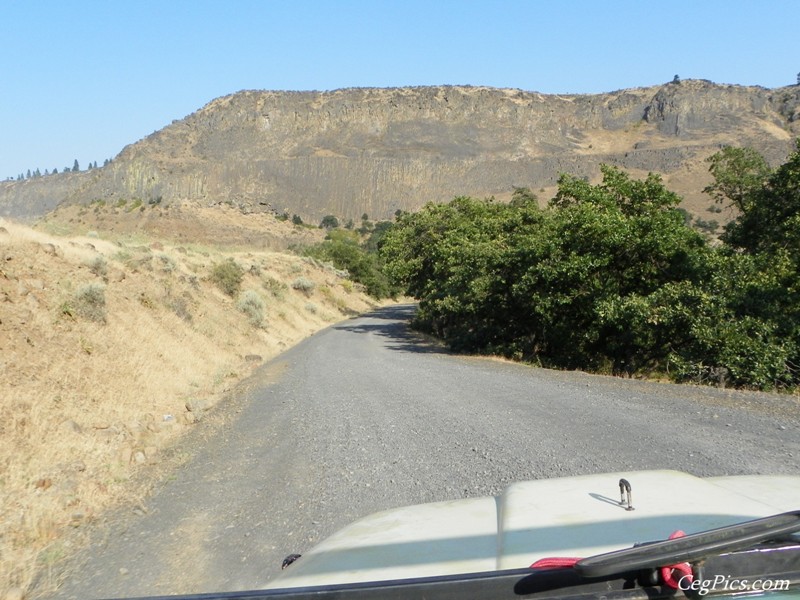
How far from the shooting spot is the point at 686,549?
5.91 feet

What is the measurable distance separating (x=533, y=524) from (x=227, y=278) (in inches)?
1334

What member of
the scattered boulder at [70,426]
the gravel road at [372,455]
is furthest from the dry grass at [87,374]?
the gravel road at [372,455]

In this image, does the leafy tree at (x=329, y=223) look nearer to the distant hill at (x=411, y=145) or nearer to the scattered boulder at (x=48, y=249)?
the distant hill at (x=411, y=145)

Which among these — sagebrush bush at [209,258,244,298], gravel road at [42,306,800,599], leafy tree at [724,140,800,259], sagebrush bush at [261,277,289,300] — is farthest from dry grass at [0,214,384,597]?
leafy tree at [724,140,800,259]

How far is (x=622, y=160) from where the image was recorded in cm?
12556

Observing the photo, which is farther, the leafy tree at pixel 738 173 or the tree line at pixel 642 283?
the leafy tree at pixel 738 173

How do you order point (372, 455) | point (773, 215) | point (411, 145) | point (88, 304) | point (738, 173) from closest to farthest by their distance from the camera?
point (372, 455) < point (88, 304) < point (773, 215) < point (738, 173) < point (411, 145)

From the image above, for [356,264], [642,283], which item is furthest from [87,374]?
[356,264]

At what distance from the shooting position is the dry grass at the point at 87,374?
22.9 ft

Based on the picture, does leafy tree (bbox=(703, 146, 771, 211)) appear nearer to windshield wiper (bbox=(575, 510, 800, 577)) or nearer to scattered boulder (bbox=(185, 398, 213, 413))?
scattered boulder (bbox=(185, 398, 213, 413))

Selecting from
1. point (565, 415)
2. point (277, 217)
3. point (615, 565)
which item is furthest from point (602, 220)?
point (277, 217)

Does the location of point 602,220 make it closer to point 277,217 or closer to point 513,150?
point 277,217

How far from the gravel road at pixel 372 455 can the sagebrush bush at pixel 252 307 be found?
17.6 meters

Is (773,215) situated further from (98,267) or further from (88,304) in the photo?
(98,267)
